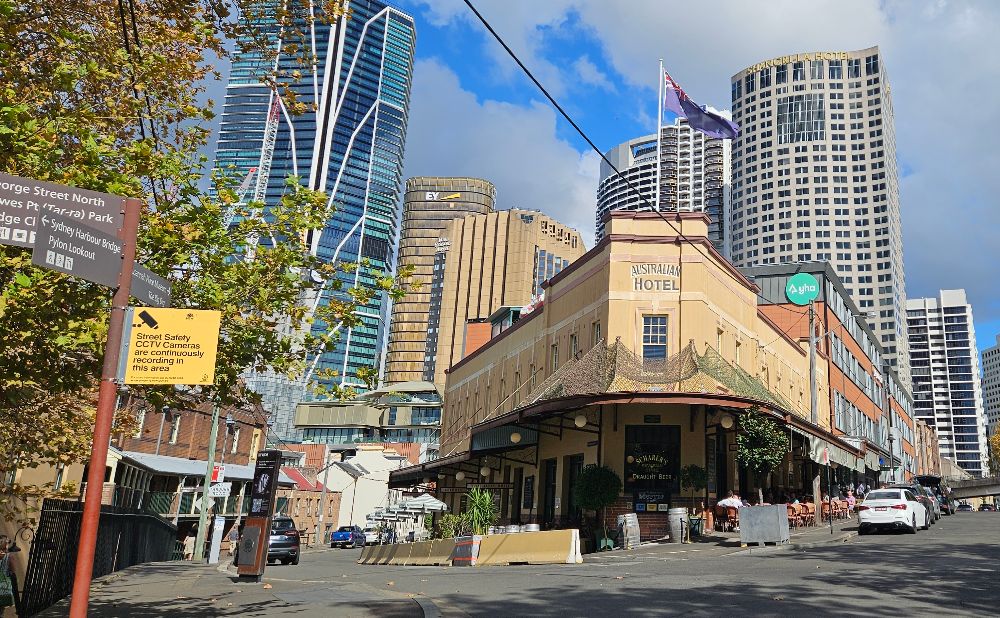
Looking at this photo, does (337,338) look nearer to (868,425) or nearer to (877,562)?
(877,562)

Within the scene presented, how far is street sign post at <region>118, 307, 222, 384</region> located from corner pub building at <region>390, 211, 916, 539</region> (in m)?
18.3

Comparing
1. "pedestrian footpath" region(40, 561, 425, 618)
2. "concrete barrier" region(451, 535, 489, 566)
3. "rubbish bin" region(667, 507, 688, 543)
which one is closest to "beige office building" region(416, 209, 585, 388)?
"rubbish bin" region(667, 507, 688, 543)

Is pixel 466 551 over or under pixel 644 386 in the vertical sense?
under

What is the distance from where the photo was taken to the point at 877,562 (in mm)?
14961

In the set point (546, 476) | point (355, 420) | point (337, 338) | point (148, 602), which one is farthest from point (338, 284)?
point (355, 420)

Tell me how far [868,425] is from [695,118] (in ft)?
132

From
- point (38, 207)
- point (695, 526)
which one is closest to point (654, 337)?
point (695, 526)

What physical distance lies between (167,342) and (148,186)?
Result: 17.6 ft

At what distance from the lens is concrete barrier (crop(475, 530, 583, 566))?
1950 cm

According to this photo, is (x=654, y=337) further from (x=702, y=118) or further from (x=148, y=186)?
(x=148, y=186)

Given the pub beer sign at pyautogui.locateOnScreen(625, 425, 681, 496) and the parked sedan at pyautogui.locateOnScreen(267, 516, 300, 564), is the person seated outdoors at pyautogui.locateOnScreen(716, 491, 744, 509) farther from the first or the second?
the parked sedan at pyautogui.locateOnScreen(267, 516, 300, 564)

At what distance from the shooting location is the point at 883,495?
23625 mm

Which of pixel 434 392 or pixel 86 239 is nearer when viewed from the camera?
pixel 86 239

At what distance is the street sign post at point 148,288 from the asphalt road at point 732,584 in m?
5.76
